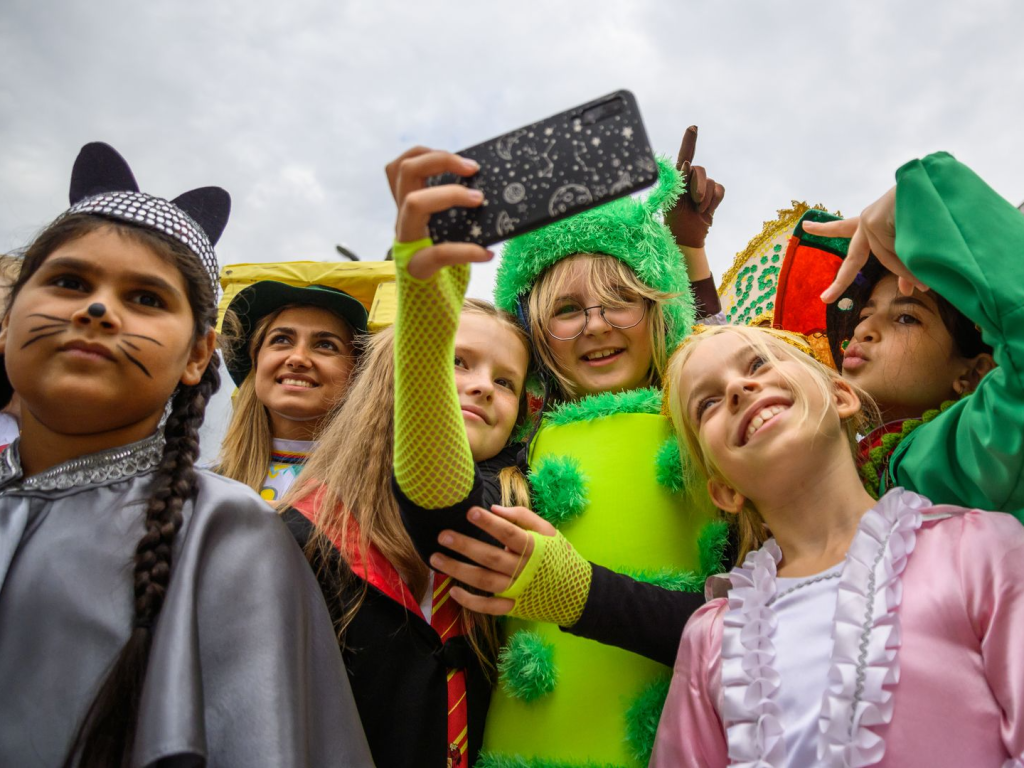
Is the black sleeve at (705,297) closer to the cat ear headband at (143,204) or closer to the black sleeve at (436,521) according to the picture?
the black sleeve at (436,521)

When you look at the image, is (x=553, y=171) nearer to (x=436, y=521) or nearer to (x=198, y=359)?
(x=436, y=521)

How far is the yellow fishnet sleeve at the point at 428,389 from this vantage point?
128 centimetres

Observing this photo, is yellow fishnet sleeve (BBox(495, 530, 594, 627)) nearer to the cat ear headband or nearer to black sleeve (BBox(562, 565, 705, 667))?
black sleeve (BBox(562, 565, 705, 667))

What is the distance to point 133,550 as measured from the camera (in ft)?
4.14

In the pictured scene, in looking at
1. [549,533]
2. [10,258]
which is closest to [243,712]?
[549,533]

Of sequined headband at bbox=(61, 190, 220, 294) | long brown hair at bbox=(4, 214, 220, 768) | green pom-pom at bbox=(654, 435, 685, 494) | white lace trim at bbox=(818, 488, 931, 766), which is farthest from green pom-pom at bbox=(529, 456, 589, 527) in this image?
sequined headband at bbox=(61, 190, 220, 294)

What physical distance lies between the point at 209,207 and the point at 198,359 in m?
0.37

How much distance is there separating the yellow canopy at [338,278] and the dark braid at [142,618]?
1.80 metres

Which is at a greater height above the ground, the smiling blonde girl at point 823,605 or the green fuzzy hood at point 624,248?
the green fuzzy hood at point 624,248

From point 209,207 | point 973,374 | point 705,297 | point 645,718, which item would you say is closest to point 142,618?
point 209,207

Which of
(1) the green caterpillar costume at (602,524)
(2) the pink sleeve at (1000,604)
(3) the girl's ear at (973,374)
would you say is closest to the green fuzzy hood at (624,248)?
(1) the green caterpillar costume at (602,524)

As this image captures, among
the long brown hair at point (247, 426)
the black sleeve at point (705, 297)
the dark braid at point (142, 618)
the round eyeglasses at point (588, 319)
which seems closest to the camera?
the dark braid at point (142, 618)

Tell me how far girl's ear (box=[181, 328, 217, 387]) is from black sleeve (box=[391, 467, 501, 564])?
482mm

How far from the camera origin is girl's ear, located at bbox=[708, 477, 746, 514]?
5.81 feet
